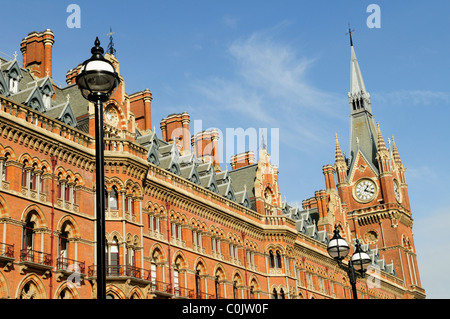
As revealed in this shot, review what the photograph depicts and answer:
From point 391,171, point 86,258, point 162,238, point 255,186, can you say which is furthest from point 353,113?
point 86,258

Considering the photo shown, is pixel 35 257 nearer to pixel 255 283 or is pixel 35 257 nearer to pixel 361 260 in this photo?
pixel 361 260

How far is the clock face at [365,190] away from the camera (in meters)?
101

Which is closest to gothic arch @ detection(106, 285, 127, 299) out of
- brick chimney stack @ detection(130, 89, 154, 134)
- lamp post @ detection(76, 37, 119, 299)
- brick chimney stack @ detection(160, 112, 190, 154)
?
brick chimney stack @ detection(130, 89, 154, 134)

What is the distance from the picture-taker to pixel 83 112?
143 ft

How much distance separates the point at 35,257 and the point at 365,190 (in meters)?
73.3

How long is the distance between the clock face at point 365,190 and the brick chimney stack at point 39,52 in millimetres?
63751

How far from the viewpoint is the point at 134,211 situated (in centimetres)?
4284

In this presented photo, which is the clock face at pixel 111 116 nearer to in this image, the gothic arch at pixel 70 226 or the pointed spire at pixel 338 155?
the gothic arch at pixel 70 226

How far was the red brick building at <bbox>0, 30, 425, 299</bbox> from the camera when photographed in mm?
35719

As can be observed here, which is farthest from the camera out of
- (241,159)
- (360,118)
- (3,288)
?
(360,118)

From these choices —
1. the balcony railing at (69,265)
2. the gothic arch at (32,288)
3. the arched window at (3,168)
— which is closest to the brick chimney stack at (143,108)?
the balcony railing at (69,265)

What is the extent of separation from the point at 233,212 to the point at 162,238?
10525mm

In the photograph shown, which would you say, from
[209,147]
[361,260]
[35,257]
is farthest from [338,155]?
[361,260]
